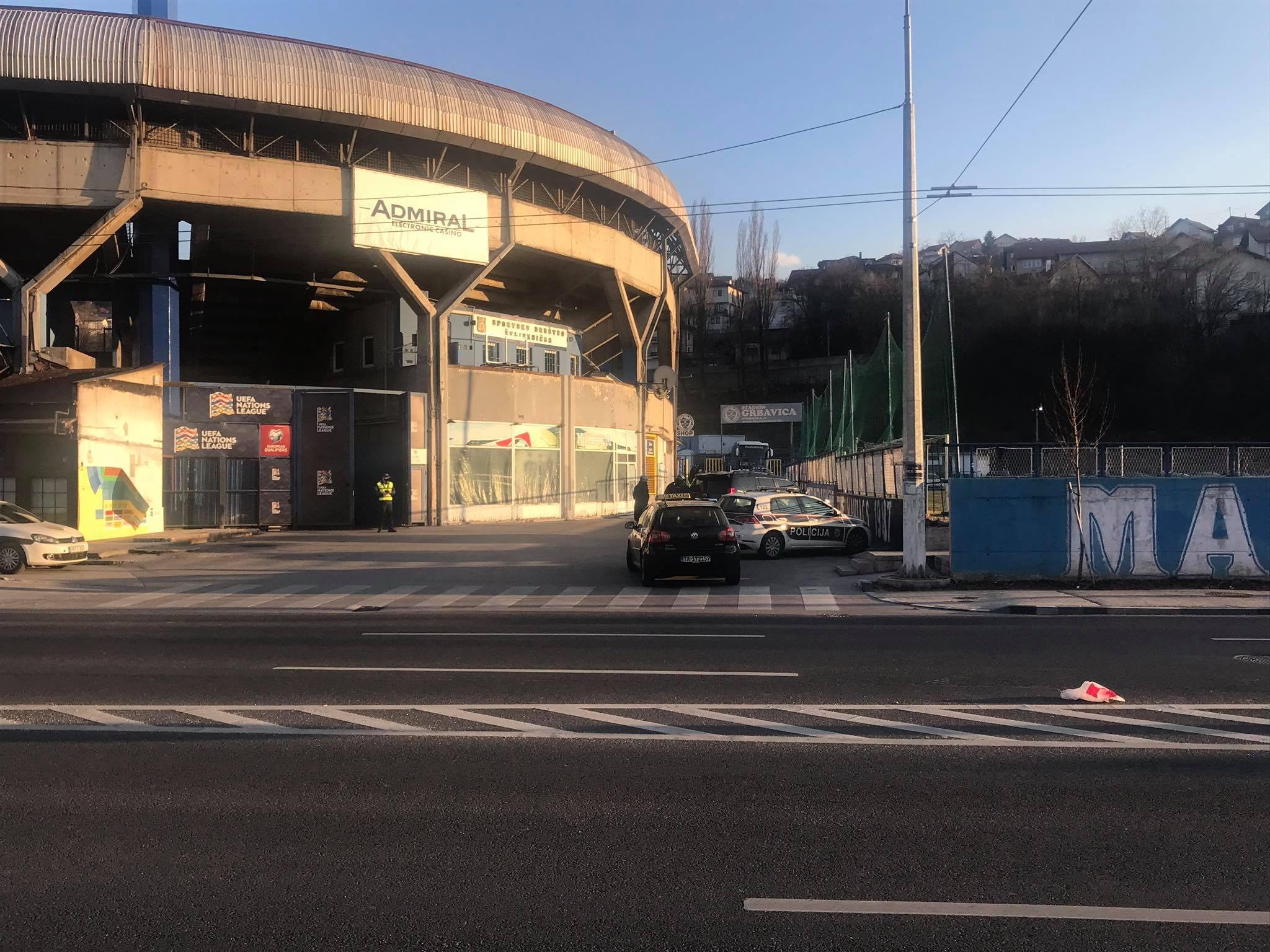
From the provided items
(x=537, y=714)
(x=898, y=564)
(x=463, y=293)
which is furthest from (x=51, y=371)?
(x=537, y=714)

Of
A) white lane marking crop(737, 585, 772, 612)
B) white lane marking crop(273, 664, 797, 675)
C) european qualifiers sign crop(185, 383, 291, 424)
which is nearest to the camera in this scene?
white lane marking crop(273, 664, 797, 675)

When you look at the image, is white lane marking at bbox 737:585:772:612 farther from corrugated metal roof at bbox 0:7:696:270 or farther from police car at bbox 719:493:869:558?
corrugated metal roof at bbox 0:7:696:270

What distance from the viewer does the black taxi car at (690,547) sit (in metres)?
18.8

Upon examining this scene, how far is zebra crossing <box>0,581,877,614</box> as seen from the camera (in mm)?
16422

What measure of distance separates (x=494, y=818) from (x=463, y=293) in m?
30.2

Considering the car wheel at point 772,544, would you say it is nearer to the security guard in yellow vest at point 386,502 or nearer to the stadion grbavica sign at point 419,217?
the security guard in yellow vest at point 386,502

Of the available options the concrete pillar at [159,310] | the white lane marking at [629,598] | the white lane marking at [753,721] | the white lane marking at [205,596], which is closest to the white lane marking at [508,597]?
the white lane marking at [629,598]

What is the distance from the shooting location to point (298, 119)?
3070cm

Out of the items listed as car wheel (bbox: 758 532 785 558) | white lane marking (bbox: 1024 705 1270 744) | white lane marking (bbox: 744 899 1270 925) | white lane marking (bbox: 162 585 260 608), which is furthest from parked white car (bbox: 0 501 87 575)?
white lane marking (bbox: 744 899 1270 925)

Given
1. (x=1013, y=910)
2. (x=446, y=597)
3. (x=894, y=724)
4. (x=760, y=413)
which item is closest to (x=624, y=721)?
(x=894, y=724)

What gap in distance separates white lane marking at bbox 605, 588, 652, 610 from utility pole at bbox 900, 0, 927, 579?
15.8 ft

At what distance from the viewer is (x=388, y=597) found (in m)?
18.0

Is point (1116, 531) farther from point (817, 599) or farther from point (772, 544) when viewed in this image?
point (772, 544)

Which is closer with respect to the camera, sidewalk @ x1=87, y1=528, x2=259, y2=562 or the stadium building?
sidewalk @ x1=87, y1=528, x2=259, y2=562
